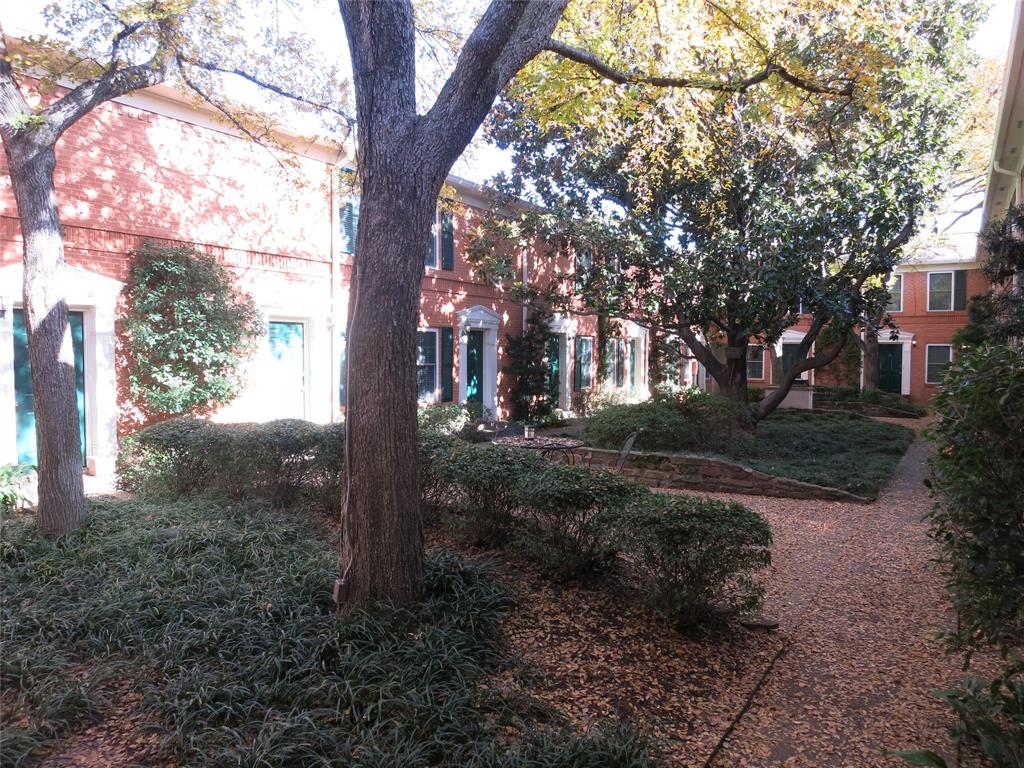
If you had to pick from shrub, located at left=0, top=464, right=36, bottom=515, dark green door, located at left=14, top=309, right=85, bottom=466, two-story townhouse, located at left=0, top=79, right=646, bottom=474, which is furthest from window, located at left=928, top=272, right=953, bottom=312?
shrub, located at left=0, top=464, right=36, bottom=515

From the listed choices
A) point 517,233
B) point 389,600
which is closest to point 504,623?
point 389,600

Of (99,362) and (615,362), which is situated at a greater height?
(99,362)

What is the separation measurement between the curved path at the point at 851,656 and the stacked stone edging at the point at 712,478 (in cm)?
152

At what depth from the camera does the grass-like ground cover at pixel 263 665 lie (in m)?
2.89

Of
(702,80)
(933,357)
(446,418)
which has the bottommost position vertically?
(446,418)

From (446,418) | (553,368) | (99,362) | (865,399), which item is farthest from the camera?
(865,399)

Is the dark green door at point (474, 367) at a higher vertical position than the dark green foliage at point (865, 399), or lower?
higher

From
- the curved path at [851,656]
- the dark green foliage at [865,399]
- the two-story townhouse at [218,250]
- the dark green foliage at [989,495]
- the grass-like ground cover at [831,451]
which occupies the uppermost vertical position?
the two-story townhouse at [218,250]

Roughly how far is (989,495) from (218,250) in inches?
414

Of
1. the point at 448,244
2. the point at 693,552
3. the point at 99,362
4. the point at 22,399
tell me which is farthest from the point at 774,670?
the point at 448,244

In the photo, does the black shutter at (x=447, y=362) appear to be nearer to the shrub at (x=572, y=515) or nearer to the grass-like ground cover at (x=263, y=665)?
the grass-like ground cover at (x=263, y=665)

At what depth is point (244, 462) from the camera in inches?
278

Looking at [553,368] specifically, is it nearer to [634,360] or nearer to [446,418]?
[446,418]

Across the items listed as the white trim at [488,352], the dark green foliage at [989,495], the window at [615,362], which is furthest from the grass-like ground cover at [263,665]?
the window at [615,362]
